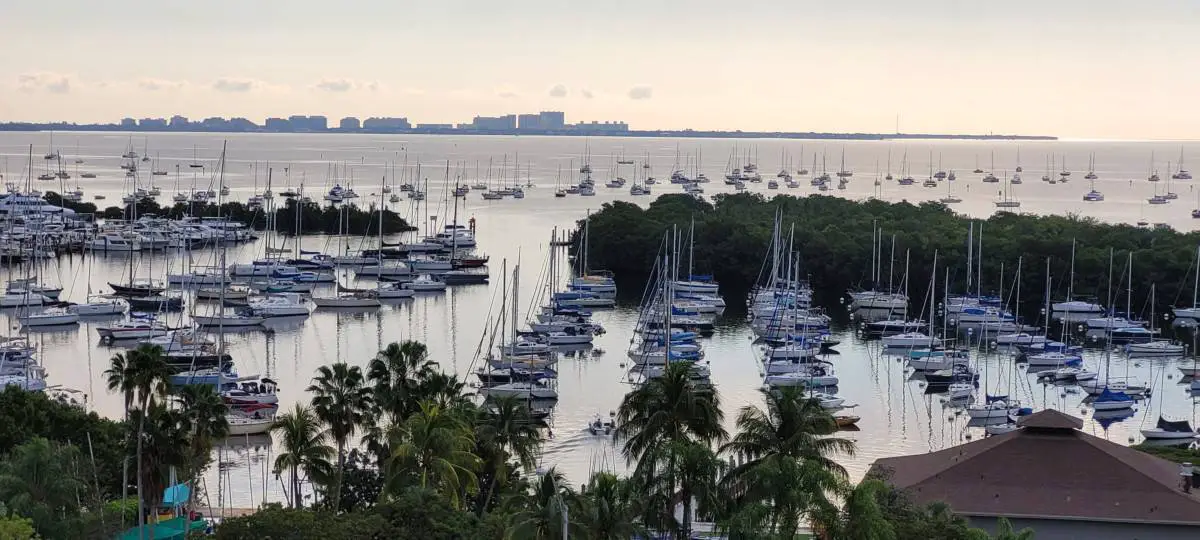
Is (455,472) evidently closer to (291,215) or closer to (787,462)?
(787,462)

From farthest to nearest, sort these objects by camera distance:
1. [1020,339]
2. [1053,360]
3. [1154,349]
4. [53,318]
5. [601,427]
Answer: [53,318]
[1020,339]
[1154,349]
[1053,360]
[601,427]

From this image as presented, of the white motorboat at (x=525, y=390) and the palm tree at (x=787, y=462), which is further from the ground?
the palm tree at (x=787, y=462)

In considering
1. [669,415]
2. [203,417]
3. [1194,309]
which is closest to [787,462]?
[669,415]

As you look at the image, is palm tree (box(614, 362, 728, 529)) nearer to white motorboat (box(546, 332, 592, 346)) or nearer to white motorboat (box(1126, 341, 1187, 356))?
white motorboat (box(546, 332, 592, 346))

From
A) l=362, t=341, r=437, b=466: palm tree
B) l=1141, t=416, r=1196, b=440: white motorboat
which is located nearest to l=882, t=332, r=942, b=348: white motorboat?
l=1141, t=416, r=1196, b=440: white motorboat

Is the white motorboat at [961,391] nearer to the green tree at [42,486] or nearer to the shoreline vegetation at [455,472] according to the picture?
the shoreline vegetation at [455,472]

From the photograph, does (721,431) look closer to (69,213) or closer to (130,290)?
(130,290)

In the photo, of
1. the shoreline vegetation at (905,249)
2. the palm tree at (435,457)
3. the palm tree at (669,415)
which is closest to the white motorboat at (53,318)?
the shoreline vegetation at (905,249)
